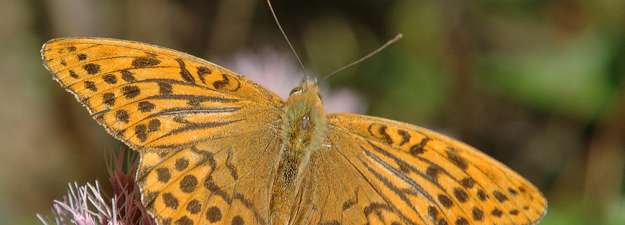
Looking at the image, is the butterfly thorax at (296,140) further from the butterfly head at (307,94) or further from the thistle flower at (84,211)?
the thistle flower at (84,211)

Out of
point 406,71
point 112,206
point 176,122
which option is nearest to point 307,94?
point 176,122

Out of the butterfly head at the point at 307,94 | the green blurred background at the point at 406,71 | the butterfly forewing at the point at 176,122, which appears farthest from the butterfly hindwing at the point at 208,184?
the green blurred background at the point at 406,71

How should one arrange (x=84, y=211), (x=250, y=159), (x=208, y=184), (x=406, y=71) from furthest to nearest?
(x=406, y=71) → (x=84, y=211) → (x=250, y=159) → (x=208, y=184)

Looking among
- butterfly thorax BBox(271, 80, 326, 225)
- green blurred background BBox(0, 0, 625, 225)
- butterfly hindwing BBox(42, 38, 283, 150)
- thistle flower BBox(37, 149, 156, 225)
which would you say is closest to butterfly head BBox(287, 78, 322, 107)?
butterfly thorax BBox(271, 80, 326, 225)

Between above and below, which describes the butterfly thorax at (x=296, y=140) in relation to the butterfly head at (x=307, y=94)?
below

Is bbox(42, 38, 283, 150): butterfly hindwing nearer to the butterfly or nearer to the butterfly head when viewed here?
the butterfly

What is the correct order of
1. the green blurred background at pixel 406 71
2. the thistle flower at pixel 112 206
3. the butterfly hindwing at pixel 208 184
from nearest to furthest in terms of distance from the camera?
the butterfly hindwing at pixel 208 184 → the thistle flower at pixel 112 206 → the green blurred background at pixel 406 71

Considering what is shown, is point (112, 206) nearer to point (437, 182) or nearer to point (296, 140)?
point (296, 140)
